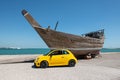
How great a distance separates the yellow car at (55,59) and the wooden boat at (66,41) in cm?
658

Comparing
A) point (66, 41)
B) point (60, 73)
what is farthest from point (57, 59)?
point (66, 41)

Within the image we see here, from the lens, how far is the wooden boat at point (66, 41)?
966 inches

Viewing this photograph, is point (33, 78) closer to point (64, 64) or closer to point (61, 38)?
point (64, 64)

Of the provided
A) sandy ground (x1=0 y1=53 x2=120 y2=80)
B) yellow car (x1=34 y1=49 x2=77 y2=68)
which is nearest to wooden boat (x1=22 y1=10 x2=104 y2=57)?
yellow car (x1=34 y1=49 x2=77 y2=68)

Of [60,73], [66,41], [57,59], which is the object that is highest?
[66,41]

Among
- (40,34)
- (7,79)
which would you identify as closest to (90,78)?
(7,79)

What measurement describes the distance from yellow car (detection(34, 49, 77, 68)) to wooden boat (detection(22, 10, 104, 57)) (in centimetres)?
658

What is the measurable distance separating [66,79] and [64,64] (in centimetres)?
654

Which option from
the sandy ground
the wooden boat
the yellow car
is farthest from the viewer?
the wooden boat

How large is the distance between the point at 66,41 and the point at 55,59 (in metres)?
8.02

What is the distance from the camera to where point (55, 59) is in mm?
18078

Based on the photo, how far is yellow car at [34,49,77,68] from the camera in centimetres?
1755

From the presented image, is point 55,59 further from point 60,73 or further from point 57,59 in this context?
point 60,73

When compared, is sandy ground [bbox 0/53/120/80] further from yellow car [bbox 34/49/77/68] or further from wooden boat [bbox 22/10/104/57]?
wooden boat [bbox 22/10/104/57]
